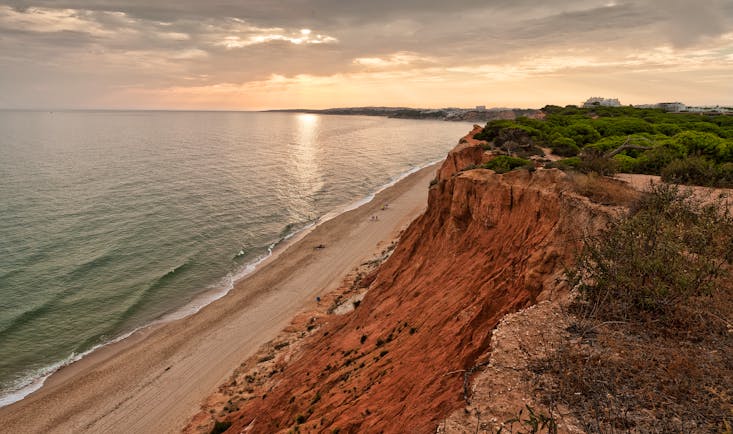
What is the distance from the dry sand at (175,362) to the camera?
19.1 meters

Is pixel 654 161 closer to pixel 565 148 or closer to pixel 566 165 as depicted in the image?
pixel 566 165

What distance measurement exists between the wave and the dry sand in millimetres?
597

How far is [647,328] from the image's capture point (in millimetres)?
7051

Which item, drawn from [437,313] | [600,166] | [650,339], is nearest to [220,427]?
[437,313]

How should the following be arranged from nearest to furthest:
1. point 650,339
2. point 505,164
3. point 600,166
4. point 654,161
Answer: point 650,339, point 600,166, point 654,161, point 505,164

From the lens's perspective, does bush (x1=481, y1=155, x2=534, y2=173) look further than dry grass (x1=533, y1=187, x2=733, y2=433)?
Yes

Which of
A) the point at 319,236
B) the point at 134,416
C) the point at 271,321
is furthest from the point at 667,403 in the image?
the point at 319,236

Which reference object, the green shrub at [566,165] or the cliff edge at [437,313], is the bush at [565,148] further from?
the cliff edge at [437,313]

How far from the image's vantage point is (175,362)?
23.0m

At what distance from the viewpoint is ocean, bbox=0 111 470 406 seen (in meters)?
26.0

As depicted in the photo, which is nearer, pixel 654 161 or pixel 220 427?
pixel 220 427

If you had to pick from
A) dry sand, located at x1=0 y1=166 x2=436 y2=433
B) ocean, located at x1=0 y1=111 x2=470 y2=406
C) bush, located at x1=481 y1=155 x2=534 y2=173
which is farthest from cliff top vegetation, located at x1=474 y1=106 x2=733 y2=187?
ocean, located at x1=0 y1=111 x2=470 y2=406

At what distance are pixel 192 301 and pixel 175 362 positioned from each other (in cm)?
792

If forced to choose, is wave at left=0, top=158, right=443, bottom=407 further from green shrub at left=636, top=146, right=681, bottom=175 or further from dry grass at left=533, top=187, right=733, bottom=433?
green shrub at left=636, top=146, right=681, bottom=175
